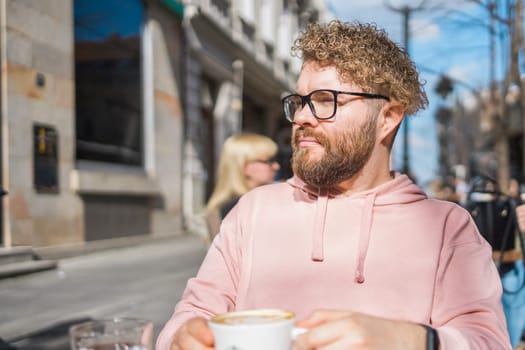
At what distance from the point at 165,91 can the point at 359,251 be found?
12.5 metres

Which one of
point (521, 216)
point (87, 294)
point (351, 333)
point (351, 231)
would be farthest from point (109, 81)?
point (351, 333)

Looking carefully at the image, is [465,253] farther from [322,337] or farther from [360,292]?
[322,337]

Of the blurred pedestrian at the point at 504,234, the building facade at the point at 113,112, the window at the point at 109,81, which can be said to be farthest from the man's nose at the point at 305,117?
the window at the point at 109,81

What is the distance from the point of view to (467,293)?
128 centimetres

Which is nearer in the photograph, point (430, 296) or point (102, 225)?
point (430, 296)

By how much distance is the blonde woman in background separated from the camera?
4.29 m

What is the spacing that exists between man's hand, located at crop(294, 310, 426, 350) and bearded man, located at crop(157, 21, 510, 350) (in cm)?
22

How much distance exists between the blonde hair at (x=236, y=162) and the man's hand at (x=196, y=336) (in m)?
3.05

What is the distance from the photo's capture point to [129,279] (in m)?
7.64

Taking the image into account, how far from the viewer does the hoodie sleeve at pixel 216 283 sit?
141 cm

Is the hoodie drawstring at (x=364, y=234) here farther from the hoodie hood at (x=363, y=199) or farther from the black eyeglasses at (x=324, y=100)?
the black eyeglasses at (x=324, y=100)

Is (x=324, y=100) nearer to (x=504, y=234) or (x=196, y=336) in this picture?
(x=196, y=336)

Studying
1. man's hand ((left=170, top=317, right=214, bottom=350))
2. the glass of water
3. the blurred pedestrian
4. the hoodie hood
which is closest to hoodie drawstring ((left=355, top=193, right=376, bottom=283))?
the hoodie hood

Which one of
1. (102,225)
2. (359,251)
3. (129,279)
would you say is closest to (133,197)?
(102,225)
